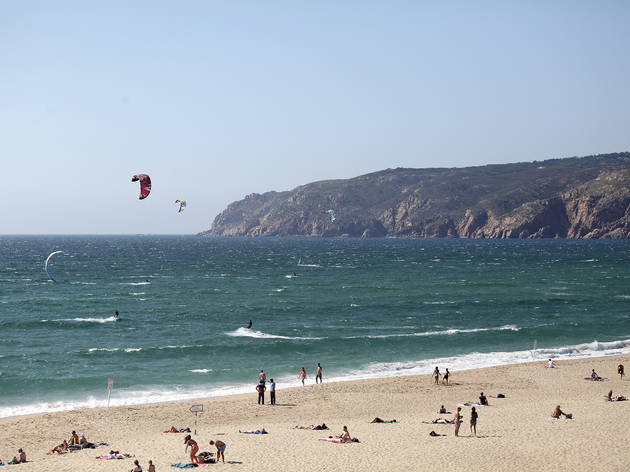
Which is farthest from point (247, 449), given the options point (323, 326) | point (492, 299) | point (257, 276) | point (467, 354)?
point (257, 276)

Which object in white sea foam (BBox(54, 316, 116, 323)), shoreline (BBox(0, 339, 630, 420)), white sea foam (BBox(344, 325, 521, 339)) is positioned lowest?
shoreline (BBox(0, 339, 630, 420))

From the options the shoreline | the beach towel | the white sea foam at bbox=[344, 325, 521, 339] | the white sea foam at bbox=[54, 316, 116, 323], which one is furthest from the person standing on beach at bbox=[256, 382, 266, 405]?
the white sea foam at bbox=[54, 316, 116, 323]

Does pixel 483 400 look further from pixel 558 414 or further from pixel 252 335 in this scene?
pixel 252 335

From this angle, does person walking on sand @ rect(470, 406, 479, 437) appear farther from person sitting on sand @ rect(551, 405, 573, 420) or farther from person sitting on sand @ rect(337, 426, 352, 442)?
person sitting on sand @ rect(337, 426, 352, 442)

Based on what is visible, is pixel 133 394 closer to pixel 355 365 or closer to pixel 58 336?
pixel 355 365

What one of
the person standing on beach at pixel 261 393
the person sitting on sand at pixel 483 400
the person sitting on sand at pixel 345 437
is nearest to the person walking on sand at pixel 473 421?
the person sitting on sand at pixel 345 437

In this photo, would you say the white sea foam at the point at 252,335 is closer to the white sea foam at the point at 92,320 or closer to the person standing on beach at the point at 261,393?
the white sea foam at the point at 92,320
